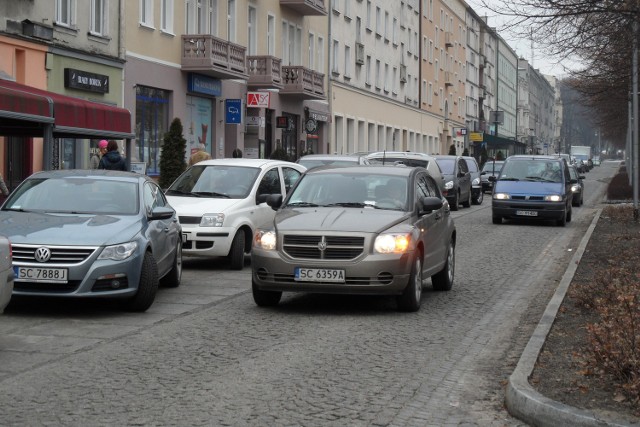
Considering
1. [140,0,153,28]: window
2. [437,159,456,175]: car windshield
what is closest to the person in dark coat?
[140,0,153,28]: window

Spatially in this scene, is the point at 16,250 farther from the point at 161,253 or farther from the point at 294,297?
the point at 294,297

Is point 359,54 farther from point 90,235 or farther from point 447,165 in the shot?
point 90,235

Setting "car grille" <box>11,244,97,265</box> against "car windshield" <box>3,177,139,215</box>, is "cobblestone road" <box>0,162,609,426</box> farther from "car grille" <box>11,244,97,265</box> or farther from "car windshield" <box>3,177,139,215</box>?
"car windshield" <box>3,177,139,215</box>

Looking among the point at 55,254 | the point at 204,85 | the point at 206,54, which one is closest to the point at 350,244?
the point at 55,254

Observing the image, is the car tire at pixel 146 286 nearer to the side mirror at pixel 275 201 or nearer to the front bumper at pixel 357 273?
the front bumper at pixel 357 273

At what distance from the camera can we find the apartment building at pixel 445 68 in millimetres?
80500

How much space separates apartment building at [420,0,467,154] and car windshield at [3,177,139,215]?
66.6m

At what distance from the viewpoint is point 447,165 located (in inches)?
1395

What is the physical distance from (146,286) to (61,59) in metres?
17.7

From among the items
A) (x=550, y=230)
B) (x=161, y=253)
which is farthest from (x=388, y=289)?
(x=550, y=230)

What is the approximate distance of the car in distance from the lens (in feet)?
36.6

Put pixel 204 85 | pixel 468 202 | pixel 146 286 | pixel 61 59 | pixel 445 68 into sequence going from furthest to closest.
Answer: pixel 445 68
pixel 468 202
pixel 204 85
pixel 61 59
pixel 146 286

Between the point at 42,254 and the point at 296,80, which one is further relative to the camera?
the point at 296,80

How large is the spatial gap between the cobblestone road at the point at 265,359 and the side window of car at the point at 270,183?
3.12 m
